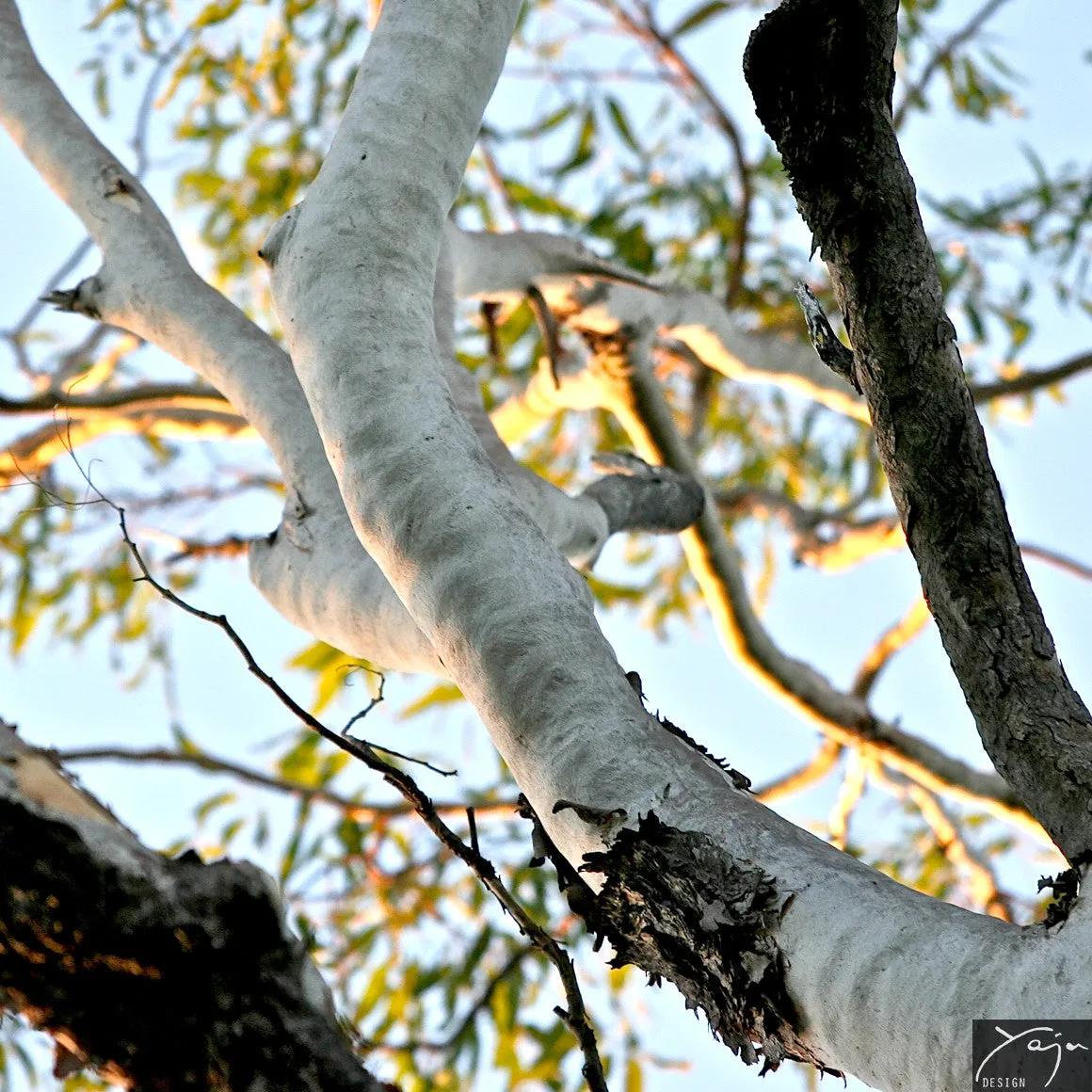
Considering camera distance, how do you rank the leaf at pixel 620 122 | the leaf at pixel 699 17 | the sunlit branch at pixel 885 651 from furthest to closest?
the leaf at pixel 620 122 → the leaf at pixel 699 17 → the sunlit branch at pixel 885 651

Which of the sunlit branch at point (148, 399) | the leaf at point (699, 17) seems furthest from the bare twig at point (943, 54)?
the sunlit branch at point (148, 399)

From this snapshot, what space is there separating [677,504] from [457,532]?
2.82 feet

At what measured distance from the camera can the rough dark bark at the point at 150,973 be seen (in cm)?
53

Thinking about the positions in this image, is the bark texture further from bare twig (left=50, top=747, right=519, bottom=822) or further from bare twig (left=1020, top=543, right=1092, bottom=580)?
bare twig (left=1020, top=543, right=1092, bottom=580)

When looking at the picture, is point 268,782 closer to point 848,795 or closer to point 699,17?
point 848,795

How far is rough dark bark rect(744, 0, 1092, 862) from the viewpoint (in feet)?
1.83

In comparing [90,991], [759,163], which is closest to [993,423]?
[759,163]

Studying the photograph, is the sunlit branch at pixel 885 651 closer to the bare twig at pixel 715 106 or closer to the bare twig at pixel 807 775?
the bare twig at pixel 807 775

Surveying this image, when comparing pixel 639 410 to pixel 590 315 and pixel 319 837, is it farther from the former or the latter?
pixel 319 837

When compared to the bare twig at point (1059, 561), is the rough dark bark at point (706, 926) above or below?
below

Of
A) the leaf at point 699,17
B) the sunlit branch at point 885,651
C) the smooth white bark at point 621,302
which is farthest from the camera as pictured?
the leaf at point 699,17

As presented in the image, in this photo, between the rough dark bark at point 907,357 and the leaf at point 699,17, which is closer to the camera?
the rough dark bark at point 907,357

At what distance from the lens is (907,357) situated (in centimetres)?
60
